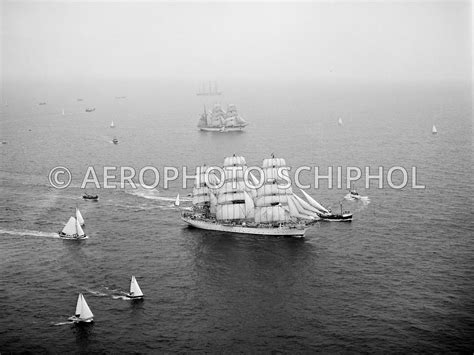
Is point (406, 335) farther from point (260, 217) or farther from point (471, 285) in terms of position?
point (260, 217)

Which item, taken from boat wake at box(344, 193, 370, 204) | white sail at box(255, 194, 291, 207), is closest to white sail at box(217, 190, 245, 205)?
white sail at box(255, 194, 291, 207)

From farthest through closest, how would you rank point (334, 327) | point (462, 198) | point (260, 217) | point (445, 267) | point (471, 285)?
1. point (462, 198)
2. point (260, 217)
3. point (445, 267)
4. point (471, 285)
5. point (334, 327)

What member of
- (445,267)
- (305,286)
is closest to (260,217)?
(305,286)

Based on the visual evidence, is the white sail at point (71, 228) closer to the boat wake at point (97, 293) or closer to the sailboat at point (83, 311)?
the boat wake at point (97, 293)

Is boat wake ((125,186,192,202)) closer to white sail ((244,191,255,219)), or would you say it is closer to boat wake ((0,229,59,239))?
white sail ((244,191,255,219))

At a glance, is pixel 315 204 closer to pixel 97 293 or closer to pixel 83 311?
pixel 97 293

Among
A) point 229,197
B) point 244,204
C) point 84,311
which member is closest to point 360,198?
point 244,204
